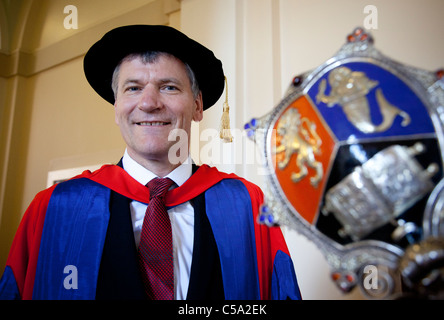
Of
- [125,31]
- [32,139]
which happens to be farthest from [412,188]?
[32,139]

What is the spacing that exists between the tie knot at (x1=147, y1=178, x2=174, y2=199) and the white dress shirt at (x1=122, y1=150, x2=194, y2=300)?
0.03 meters

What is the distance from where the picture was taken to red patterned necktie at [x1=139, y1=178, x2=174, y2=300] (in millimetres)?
925

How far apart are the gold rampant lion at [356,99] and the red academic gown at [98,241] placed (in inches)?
23.3

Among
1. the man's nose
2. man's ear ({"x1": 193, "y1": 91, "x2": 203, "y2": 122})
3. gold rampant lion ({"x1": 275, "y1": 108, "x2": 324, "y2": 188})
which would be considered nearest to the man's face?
the man's nose

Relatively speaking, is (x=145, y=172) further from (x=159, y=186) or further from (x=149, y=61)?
(x=149, y=61)

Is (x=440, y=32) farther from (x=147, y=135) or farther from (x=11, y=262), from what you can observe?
(x=11, y=262)

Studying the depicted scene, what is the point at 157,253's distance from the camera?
967 mm

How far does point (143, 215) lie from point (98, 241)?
15cm

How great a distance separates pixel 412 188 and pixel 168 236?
660mm

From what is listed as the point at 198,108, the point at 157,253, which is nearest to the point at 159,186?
the point at 157,253

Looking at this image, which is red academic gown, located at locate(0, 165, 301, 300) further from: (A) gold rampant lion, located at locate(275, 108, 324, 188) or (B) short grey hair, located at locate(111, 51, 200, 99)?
(A) gold rampant lion, located at locate(275, 108, 324, 188)

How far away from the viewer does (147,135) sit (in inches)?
43.8

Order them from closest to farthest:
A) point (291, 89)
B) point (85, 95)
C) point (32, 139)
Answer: point (291, 89) < point (85, 95) < point (32, 139)
